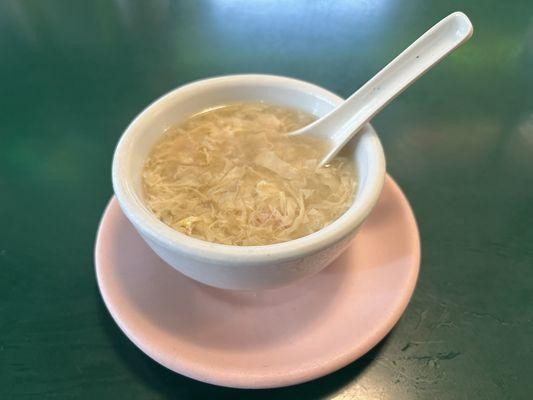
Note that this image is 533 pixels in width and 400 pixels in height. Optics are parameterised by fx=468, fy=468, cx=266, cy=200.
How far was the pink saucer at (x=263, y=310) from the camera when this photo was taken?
2.92 feet

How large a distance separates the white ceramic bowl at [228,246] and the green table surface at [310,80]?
255mm

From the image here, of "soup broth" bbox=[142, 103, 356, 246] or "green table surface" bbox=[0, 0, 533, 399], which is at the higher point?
"soup broth" bbox=[142, 103, 356, 246]

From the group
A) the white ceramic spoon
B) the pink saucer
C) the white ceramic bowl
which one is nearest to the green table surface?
the pink saucer

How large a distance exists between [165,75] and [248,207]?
1.05 m

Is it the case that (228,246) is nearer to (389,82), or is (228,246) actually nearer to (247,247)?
(247,247)

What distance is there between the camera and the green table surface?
0.99 m

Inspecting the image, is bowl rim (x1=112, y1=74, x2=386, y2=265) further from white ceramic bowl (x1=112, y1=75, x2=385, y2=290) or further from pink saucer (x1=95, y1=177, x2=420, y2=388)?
pink saucer (x1=95, y1=177, x2=420, y2=388)

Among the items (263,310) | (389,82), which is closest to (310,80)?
(389,82)

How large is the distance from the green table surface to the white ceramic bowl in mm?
255

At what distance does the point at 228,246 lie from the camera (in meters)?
0.83

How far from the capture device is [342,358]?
2.91ft

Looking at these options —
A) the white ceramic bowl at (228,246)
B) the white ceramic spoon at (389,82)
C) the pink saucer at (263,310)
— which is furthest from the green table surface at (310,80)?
the white ceramic spoon at (389,82)

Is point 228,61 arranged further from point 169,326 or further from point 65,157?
point 169,326

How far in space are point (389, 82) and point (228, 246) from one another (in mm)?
548
